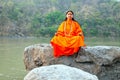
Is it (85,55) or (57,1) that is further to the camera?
(57,1)

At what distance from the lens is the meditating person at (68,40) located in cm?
931

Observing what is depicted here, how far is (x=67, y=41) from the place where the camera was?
30.9 feet

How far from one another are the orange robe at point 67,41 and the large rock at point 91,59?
21 centimetres

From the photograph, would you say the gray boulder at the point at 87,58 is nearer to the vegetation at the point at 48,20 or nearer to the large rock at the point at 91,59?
the large rock at the point at 91,59

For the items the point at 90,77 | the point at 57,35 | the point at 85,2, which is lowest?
the point at 85,2

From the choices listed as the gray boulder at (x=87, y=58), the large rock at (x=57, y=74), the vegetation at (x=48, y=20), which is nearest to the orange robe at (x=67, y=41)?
the gray boulder at (x=87, y=58)

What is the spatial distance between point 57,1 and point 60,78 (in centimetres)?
7264

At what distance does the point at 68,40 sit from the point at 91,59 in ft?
2.54

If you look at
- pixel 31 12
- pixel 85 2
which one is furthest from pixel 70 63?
A: pixel 85 2

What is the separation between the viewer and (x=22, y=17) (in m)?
57.9

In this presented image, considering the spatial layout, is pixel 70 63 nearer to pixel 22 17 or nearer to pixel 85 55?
pixel 85 55

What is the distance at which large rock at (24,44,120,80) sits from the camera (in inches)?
367

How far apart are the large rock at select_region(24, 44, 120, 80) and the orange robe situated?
0.21 metres

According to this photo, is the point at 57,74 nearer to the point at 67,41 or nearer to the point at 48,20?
the point at 67,41
